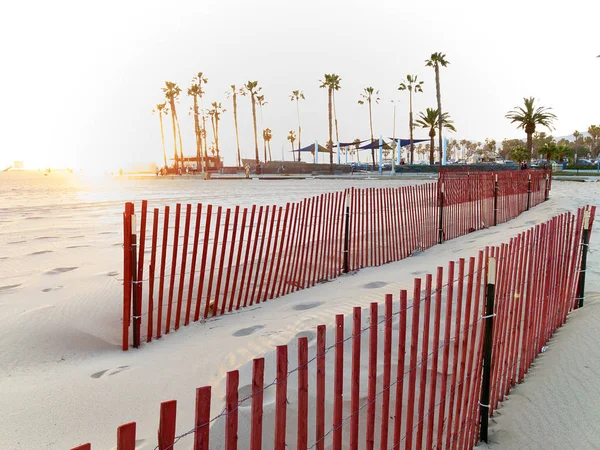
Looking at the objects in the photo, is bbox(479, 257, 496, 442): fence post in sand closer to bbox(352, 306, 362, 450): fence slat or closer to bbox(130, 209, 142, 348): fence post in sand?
bbox(352, 306, 362, 450): fence slat

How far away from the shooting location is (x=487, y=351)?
139 inches

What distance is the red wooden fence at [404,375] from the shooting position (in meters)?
2.16

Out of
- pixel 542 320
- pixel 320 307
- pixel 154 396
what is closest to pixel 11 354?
pixel 154 396

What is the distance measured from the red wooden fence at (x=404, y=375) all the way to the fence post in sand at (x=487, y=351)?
53 millimetres

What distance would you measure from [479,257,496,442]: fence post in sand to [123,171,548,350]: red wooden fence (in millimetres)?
3112

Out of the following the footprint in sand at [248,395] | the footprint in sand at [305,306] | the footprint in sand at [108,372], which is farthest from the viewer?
the footprint in sand at [305,306]

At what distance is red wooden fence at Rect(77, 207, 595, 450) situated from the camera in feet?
7.10

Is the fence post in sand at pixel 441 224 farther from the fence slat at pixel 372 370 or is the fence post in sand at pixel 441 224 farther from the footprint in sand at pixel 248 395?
the fence slat at pixel 372 370

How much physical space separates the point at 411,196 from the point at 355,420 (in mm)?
8368

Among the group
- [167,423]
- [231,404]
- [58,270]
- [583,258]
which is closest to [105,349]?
[58,270]

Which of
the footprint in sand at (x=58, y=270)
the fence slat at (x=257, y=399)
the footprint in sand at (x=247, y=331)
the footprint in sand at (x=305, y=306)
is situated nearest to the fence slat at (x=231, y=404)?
the fence slat at (x=257, y=399)

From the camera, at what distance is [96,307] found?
6449 millimetres

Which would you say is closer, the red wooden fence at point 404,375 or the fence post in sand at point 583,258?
the red wooden fence at point 404,375

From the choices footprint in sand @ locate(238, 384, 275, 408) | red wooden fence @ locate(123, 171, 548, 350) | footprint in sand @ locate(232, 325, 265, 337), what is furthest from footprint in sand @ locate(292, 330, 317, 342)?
red wooden fence @ locate(123, 171, 548, 350)
